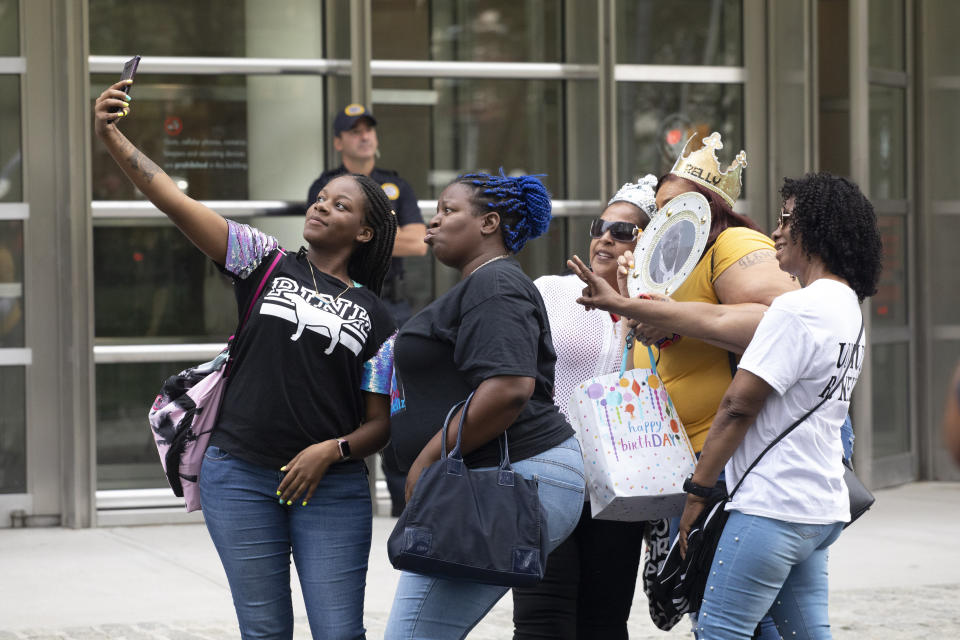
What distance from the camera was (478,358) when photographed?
3207 millimetres

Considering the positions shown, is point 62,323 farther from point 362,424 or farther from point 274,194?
point 362,424

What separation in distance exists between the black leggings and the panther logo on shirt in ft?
3.07

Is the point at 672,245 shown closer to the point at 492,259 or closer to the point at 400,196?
the point at 492,259

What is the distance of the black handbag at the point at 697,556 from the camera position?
3471mm

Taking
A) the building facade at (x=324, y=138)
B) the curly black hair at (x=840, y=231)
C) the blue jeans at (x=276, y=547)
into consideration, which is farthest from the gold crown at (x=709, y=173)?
the building facade at (x=324, y=138)

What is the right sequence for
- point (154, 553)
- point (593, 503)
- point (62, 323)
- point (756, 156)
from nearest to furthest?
point (593, 503) < point (154, 553) < point (62, 323) < point (756, 156)

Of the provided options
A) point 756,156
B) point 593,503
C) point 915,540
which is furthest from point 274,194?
point 593,503

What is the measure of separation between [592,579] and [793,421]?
0.99 metres

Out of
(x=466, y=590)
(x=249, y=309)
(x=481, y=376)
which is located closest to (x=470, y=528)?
(x=466, y=590)

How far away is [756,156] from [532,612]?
18.5 feet

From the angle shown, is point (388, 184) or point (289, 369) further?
point (388, 184)

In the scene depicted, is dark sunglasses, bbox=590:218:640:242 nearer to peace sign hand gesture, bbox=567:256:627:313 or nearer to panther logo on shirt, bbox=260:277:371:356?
peace sign hand gesture, bbox=567:256:627:313

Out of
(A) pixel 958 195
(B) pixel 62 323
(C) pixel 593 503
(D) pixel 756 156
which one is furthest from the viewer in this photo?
(A) pixel 958 195

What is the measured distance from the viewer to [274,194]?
8.18 m
